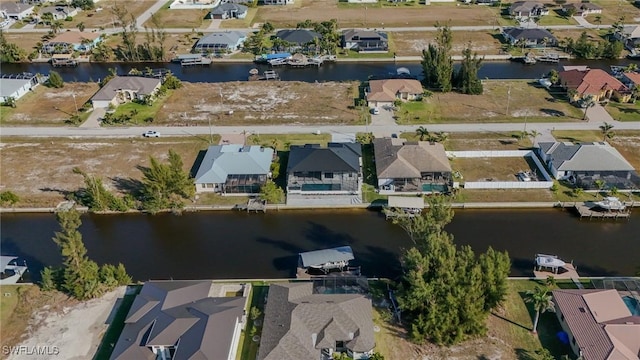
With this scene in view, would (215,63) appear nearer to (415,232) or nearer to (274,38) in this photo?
(274,38)

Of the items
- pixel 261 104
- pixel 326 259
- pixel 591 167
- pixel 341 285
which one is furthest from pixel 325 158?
pixel 591 167

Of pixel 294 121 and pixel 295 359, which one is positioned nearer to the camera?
pixel 295 359

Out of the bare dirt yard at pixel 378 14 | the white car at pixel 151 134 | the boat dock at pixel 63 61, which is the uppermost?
the bare dirt yard at pixel 378 14

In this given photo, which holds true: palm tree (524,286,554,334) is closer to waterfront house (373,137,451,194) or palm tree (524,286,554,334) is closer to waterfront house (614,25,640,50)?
waterfront house (373,137,451,194)

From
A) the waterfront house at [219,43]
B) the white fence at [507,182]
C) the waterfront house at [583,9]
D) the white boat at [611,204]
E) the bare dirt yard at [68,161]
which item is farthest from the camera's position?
the waterfront house at [583,9]

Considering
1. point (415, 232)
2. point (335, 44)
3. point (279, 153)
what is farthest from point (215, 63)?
point (415, 232)

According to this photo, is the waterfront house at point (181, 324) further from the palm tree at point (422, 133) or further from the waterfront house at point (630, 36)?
the waterfront house at point (630, 36)

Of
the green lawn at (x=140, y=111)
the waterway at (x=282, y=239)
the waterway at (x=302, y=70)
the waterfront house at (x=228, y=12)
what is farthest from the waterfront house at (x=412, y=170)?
the waterfront house at (x=228, y=12)

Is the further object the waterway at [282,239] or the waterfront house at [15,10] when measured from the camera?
the waterfront house at [15,10]
